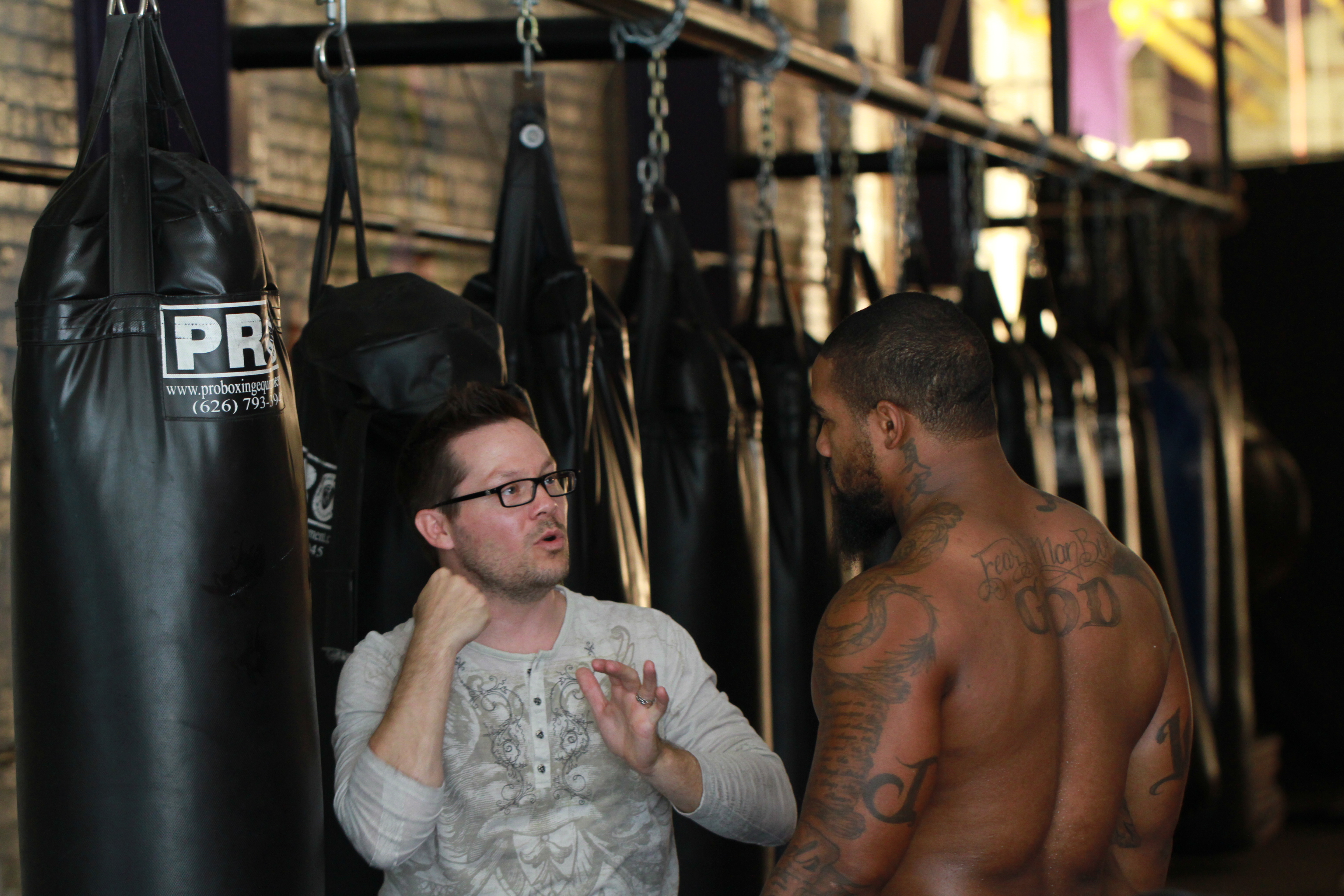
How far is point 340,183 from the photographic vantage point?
209 cm

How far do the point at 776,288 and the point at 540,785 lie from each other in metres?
1.34

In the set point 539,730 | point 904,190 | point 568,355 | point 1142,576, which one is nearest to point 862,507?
point 1142,576

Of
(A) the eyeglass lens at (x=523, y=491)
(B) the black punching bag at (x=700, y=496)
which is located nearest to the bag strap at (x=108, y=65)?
(A) the eyeglass lens at (x=523, y=491)

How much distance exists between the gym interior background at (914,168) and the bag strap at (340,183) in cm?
46

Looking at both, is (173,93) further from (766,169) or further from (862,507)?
(766,169)

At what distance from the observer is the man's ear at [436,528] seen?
1.89 meters

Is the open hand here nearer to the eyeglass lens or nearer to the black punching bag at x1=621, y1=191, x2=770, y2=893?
the eyeglass lens

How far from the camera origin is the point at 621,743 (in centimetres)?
170

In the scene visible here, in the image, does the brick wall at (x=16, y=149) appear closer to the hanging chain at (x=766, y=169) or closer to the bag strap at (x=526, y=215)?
the bag strap at (x=526, y=215)

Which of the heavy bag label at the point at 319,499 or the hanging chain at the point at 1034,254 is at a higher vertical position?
the hanging chain at the point at 1034,254

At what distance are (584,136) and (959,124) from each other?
1248 mm

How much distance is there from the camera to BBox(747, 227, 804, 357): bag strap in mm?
2811

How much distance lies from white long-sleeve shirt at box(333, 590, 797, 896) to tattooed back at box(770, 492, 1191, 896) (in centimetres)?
27

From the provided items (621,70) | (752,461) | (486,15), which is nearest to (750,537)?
(752,461)
